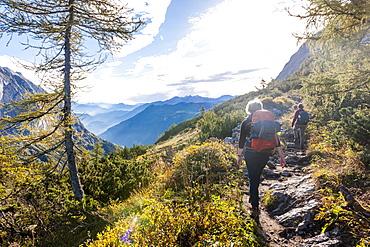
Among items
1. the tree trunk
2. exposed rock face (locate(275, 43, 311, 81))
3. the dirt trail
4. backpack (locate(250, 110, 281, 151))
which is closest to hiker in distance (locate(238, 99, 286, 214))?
backpack (locate(250, 110, 281, 151))

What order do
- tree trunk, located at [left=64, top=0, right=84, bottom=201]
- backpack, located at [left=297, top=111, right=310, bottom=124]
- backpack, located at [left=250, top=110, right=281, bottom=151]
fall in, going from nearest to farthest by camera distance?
backpack, located at [left=250, top=110, right=281, bottom=151] < tree trunk, located at [left=64, top=0, right=84, bottom=201] < backpack, located at [left=297, top=111, right=310, bottom=124]

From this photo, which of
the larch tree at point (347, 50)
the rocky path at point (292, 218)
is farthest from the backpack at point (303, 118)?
the rocky path at point (292, 218)

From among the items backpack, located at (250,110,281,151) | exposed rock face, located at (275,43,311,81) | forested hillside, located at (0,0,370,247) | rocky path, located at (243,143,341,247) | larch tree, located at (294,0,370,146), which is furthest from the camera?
exposed rock face, located at (275,43,311,81)

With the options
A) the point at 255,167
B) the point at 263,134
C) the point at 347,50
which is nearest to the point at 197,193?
the point at 255,167

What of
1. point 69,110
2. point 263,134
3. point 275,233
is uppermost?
point 69,110

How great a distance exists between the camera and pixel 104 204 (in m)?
6.23

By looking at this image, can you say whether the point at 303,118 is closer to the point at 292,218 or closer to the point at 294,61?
the point at 292,218

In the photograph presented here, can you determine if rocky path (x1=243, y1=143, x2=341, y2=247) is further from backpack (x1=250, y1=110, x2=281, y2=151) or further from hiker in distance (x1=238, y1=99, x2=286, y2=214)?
backpack (x1=250, y1=110, x2=281, y2=151)

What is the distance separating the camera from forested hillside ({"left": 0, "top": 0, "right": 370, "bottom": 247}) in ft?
9.53

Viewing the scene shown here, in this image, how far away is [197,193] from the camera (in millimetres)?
4027

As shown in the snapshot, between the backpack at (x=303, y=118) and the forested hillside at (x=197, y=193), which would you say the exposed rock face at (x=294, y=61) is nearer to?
the backpack at (x=303, y=118)

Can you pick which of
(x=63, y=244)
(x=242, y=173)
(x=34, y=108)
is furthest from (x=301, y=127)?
(x=34, y=108)

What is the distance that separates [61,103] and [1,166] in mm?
2469

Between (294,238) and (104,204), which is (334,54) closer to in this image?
(294,238)
